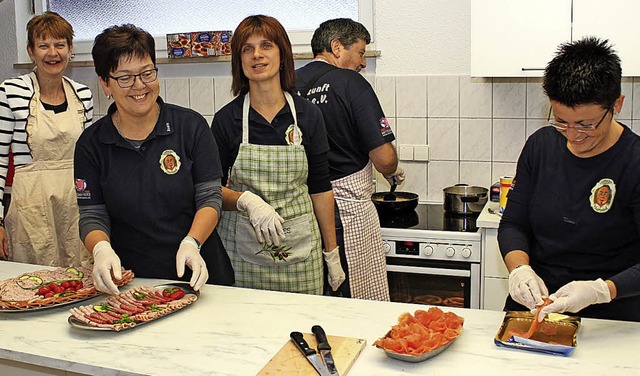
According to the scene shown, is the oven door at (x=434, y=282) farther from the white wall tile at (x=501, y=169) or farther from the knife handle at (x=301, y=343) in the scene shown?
the knife handle at (x=301, y=343)

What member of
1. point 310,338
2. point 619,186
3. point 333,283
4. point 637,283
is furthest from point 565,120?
point 333,283

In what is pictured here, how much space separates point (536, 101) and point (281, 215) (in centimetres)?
160

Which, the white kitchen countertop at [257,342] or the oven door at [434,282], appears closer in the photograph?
the white kitchen countertop at [257,342]

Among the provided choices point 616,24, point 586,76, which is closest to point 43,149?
point 586,76

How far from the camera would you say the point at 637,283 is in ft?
5.73

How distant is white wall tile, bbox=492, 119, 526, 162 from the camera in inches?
138

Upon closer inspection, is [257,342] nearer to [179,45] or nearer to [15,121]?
[15,121]

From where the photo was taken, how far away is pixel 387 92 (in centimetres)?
364

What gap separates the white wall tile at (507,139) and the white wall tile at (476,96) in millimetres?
83

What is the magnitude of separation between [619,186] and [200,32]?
2594 mm

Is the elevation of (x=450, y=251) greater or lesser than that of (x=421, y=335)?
lesser

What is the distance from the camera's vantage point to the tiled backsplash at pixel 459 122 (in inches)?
137

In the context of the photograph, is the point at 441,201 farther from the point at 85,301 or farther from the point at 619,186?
the point at 85,301

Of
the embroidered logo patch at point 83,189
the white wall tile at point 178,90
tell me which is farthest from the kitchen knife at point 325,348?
the white wall tile at point 178,90
